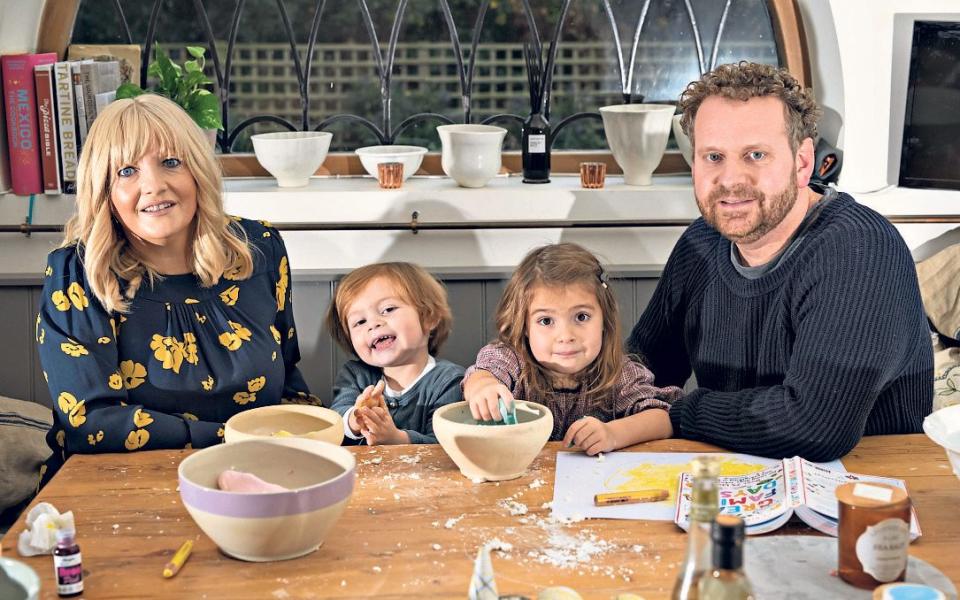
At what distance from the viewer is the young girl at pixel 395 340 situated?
2.26m

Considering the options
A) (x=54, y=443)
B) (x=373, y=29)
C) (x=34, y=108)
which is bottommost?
(x=54, y=443)

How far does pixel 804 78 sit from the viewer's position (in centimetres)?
308

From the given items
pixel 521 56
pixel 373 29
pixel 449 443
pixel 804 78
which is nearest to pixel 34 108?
pixel 373 29

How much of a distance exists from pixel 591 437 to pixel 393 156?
1416 mm

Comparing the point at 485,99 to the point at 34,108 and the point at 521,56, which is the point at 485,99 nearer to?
the point at 521,56

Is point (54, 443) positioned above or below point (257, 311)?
below

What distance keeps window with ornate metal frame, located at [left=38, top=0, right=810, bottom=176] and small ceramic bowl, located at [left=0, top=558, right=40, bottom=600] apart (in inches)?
82.8

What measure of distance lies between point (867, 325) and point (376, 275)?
98 centimetres

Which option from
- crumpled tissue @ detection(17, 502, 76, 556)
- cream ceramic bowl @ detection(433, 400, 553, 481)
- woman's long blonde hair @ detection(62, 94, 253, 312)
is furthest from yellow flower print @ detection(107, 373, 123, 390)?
cream ceramic bowl @ detection(433, 400, 553, 481)

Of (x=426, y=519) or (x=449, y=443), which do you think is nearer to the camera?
(x=426, y=519)

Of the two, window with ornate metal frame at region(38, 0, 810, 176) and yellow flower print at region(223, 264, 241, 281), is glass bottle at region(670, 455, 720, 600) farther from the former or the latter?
window with ornate metal frame at region(38, 0, 810, 176)

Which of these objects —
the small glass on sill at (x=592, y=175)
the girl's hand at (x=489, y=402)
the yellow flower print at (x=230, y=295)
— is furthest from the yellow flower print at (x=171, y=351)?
the small glass on sill at (x=592, y=175)

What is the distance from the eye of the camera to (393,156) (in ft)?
9.70

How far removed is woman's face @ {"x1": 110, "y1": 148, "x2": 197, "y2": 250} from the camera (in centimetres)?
207
